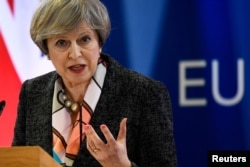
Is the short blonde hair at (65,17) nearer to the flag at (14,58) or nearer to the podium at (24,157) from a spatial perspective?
the podium at (24,157)

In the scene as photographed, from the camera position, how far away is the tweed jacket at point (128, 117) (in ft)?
5.49

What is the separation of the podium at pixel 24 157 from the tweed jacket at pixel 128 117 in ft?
1.54

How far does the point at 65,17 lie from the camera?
1.68 metres

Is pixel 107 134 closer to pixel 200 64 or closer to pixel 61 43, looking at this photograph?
pixel 61 43

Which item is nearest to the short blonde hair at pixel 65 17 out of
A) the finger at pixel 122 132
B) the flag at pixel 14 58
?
the finger at pixel 122 132

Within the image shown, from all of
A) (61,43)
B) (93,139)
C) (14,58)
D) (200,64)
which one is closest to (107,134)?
(93,139)

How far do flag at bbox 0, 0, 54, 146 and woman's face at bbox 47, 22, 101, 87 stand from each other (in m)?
0.90

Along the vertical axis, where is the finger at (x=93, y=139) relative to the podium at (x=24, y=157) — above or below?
above

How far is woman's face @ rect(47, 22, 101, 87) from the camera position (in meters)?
1.72

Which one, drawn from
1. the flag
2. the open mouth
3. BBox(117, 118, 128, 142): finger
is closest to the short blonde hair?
the open mouth

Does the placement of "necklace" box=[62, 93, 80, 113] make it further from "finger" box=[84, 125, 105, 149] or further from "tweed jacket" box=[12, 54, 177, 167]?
"finger" box=[84, 125, 105, 149]

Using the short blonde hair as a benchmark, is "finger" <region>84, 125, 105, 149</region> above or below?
below

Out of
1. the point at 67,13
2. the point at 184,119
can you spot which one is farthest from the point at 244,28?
the point at 67,13

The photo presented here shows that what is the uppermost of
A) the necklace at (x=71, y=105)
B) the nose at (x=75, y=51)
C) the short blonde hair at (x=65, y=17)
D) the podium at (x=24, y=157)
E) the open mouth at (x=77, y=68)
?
the short blonde hair at (x=65, y=17)
